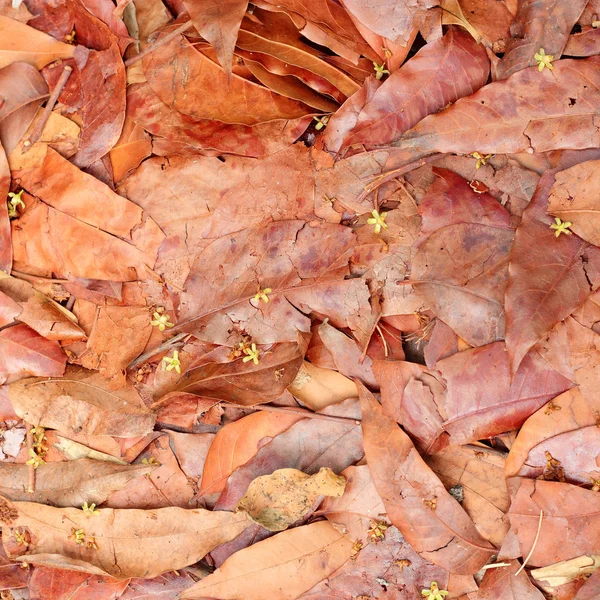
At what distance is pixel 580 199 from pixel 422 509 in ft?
3.97

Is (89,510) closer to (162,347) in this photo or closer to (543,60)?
(162,347)

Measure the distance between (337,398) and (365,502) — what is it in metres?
A: 0.40

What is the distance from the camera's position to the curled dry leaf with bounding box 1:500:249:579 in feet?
8.40

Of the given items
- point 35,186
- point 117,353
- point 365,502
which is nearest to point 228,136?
point 35,186

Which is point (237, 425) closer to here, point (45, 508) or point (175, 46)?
point (45, 508)

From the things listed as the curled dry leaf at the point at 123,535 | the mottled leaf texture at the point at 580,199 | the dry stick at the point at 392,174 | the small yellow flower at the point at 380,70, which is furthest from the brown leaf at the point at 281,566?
the small yellow flower at the point at 380,70

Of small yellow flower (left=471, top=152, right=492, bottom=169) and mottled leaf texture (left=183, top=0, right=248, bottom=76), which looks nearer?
mottled leaf texture (left=183, top=0, right=248, bottom=76)

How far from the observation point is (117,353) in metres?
2.62

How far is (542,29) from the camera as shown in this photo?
2254 millimetres

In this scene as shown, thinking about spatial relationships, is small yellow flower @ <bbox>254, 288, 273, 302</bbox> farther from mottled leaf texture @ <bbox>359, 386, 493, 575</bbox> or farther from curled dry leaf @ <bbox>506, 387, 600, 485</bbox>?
curled dry leaf @ <bbox>506, 387, 600, 485</bbox>

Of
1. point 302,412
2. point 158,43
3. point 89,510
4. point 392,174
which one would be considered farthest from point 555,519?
point 158,43

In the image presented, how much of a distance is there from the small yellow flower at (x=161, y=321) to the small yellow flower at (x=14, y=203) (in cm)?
69

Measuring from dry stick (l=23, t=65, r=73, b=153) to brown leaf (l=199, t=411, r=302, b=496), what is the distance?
1377mm

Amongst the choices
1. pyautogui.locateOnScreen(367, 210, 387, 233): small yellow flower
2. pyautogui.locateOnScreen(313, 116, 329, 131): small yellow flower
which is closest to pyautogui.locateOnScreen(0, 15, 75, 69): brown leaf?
pyautogui.locateOnScreen(313, 116, 329, 131): small yellow flower
